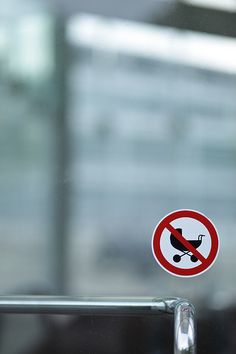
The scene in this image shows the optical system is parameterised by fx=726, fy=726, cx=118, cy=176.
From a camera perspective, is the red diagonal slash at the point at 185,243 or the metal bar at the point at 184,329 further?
the red diagonal slash at the point at 185,243

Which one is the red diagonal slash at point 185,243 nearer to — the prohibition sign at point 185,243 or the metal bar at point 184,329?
the prohibition sign at point 185,243

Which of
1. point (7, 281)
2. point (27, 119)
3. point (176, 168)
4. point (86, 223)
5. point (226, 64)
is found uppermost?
point (226, 64)

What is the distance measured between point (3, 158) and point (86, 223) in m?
0.21

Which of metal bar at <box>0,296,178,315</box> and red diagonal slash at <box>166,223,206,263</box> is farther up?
red diagonal slash at <box>166,223,206,263</box>

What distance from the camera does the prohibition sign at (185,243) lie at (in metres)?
1.45

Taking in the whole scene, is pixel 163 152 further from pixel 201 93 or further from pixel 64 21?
pixel 64 21

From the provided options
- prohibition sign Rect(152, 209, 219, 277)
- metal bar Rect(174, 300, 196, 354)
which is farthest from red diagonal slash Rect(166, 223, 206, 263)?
metal bar Rect(174, 300, 196, 354)

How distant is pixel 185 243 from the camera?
145 centimetres

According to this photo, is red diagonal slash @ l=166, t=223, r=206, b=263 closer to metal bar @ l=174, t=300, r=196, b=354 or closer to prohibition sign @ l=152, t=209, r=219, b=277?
prohibition sign @ l=152, t=209, r=219, b=277

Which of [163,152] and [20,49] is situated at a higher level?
[20,49]

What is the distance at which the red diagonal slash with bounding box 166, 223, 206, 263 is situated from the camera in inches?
56.9

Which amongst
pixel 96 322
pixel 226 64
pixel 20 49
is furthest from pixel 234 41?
pixel 96 322

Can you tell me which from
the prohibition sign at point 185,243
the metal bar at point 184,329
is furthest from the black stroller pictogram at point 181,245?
the metal bar at point 184,329

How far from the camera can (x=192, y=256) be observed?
4.75ft
